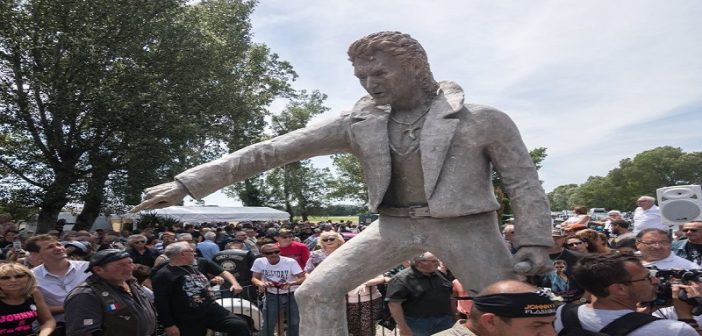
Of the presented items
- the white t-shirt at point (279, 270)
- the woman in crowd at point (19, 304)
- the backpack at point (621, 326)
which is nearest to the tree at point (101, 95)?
the white t-shirt at point (279, 270)

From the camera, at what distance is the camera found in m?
3.09

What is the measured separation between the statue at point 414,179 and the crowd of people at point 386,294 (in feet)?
0.51

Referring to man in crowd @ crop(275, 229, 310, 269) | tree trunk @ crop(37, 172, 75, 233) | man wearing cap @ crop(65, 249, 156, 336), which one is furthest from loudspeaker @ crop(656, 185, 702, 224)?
tree trunk @ crop(37, 172, 75, 233)

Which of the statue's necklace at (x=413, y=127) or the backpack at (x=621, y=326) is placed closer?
the backpack at (x=621, y=326)

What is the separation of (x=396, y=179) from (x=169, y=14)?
649 inches

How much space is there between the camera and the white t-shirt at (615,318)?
238 cm

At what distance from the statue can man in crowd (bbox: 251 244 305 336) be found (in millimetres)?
3114

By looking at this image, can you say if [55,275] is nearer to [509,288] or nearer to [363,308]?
[363,308]

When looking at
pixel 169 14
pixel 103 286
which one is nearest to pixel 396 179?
pixel 103 286

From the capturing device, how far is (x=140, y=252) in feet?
26.9

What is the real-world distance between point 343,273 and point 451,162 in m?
0.81

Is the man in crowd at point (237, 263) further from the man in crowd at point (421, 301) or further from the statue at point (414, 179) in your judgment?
the statue at point (414, 179)

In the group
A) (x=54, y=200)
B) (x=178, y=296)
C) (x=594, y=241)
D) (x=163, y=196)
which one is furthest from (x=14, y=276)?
(x=54, y=200)

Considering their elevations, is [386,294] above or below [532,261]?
below
